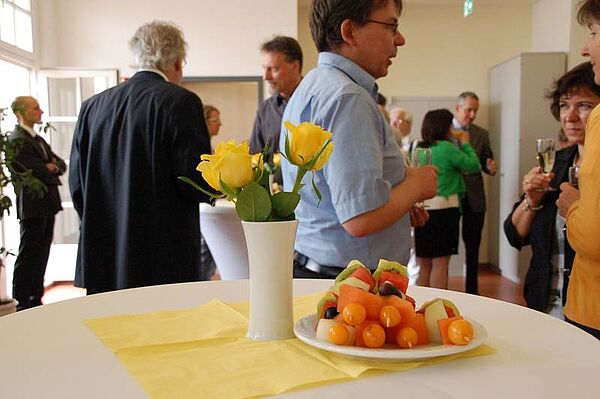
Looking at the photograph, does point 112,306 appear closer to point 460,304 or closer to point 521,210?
point 460,304

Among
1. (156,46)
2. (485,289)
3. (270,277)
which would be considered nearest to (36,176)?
(156,46)

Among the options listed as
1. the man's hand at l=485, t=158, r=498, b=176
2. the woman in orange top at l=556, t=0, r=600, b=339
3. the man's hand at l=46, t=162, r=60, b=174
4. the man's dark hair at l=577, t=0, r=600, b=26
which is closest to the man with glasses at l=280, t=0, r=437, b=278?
the woman in orange top at l=556, t=0, r=600, b=339

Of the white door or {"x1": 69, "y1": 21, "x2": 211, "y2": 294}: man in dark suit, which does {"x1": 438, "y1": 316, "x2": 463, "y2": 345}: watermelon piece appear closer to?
{"x1": 69, "y1": 21, "x2": 211, "y2": 294}: man in dark suit

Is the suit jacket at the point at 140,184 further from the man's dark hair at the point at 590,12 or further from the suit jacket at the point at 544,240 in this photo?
the man's dark hair at the point at 590,12

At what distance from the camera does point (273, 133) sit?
3.55 meters

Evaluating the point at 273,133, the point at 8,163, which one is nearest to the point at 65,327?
the point at 273,133

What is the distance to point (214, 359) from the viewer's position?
84cm

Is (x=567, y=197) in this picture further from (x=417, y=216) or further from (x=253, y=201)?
(x=253, y=201)

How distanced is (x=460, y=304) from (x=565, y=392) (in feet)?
1.44

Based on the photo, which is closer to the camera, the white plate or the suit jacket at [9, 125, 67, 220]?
the white plate

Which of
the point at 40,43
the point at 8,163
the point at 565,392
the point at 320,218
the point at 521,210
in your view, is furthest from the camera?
the point at 40,43

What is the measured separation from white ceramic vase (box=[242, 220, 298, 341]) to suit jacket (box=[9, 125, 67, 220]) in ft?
13.2

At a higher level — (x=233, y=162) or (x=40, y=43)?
(x=40, y=43)

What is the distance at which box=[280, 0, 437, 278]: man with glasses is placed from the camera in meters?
1.40
